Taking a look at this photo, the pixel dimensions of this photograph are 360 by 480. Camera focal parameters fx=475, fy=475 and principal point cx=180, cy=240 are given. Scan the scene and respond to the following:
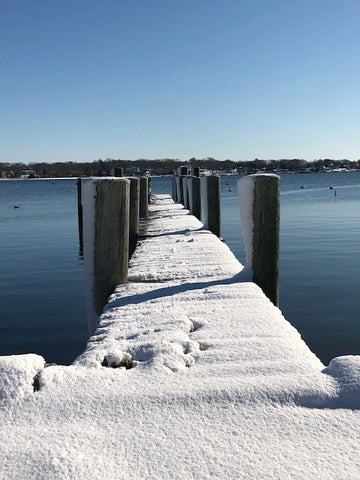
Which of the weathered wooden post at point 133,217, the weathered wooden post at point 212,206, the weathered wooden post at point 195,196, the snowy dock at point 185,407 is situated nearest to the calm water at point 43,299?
the weathered wooden post at point 133,217

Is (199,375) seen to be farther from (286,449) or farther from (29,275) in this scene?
(29,275)

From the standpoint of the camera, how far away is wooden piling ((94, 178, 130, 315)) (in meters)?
4.74

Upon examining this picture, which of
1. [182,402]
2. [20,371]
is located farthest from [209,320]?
[20,371]

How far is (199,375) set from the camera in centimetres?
259

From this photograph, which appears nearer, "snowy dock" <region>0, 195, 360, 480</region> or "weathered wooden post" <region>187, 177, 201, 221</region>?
"snowy dock" <region>0, 195, 360, 480</region>

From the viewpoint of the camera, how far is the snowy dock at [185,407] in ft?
6.24

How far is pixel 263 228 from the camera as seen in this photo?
4.90 m

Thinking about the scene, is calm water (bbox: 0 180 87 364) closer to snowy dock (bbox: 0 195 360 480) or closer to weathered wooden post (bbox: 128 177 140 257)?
weathered wooden post (bbox: 128 177 140 257)

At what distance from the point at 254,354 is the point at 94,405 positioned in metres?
1.01

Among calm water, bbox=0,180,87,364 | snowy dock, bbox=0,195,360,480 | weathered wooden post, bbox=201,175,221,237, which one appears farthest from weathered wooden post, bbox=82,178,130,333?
weathered wooden post, bbox=201,175,221,237

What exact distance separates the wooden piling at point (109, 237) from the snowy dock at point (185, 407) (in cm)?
143

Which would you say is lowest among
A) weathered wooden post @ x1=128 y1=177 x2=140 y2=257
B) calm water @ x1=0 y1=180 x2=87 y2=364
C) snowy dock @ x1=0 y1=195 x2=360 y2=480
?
calm water @ x1=0 y1=180 x2=87 y2=364

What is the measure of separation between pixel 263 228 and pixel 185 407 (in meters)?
2.90

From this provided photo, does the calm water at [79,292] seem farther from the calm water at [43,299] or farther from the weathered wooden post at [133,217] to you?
the weathered wooden post at [133,217]
